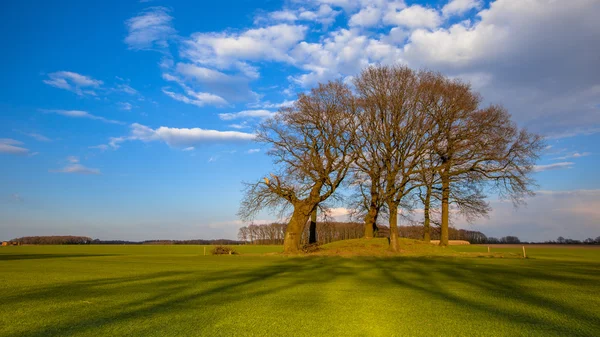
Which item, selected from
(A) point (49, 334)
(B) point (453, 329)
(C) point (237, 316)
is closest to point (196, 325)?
(C) point (237, 316)

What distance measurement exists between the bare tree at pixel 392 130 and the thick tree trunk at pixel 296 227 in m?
6.99

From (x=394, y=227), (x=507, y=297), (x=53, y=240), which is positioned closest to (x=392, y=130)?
(x=394, y=227)

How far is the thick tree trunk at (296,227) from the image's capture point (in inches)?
1500

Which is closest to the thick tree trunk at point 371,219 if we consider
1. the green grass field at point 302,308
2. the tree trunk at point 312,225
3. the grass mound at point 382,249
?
the grass mound at point 382,249

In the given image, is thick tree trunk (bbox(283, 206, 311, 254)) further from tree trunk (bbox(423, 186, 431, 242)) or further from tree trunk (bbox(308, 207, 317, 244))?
tree trunk (bbox(423, 186, 431, 242))

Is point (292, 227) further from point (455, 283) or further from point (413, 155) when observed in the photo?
point (455, 283)

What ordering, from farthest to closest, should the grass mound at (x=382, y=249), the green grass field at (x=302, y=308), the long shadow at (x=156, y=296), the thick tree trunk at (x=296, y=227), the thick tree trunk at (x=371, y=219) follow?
the thick tree trunk at (x=371, y=219) < the thick tree trunk at (x=296, y=227) < the grass mound at (x=382, y=249) < the long shadow at (x=156, y=296) < the green grass field at (x=302, y=308)

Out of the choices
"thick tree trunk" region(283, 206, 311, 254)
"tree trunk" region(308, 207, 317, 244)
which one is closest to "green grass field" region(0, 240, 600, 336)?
"thick tree trunk" region(283, 206, 311, 254)

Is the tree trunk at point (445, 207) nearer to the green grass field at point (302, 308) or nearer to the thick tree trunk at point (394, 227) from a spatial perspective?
the thick tree trunk at point (394, 227)

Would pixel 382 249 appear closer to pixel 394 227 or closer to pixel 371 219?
pixel 394 227

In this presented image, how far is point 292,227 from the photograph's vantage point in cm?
3844

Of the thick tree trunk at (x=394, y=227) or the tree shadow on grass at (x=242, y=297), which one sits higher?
the thick tree trunk at (x=394, y=227)

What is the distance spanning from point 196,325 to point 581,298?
1076 cm

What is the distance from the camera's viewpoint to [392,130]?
120ft
